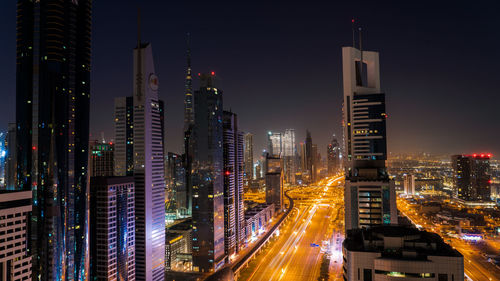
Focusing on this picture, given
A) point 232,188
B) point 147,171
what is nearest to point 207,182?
point 232,188

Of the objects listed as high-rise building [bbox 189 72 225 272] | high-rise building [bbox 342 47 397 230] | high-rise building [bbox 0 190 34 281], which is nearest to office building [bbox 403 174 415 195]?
high-rise building [bbox 342 47 397 230]

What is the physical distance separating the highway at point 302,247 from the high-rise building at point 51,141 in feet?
96.9

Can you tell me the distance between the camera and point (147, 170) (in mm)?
59500

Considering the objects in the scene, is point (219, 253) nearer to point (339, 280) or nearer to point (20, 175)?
point (339, 280)

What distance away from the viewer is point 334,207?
408 ft

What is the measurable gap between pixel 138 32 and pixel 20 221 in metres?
39.0

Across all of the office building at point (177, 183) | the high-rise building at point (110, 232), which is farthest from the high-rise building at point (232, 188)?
the office building at point (177, 183)

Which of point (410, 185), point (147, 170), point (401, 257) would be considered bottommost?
point (410, 185)

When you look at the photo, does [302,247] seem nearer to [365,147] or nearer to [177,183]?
[365,147]

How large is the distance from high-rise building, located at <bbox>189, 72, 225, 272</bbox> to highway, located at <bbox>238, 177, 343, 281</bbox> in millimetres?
7945

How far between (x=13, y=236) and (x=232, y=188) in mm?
44241

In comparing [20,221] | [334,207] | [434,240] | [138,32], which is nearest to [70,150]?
[20,221]

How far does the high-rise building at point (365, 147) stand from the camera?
54.3 meters

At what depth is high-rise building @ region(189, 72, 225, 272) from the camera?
6150 cm
